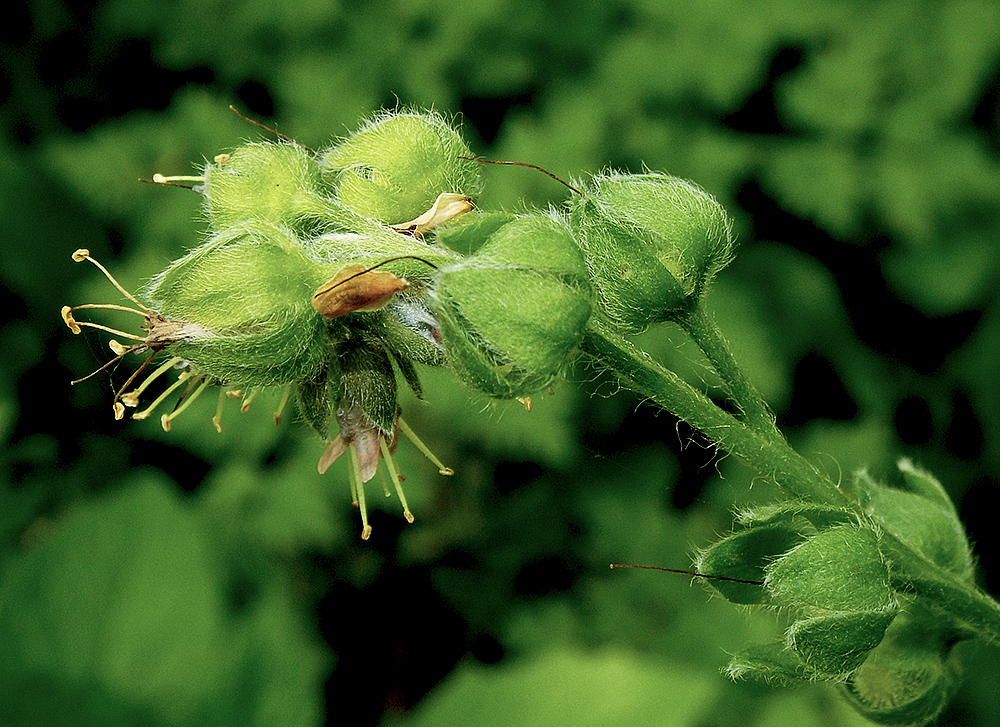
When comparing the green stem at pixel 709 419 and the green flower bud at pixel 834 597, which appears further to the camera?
→ the green stem at pixel 709 419

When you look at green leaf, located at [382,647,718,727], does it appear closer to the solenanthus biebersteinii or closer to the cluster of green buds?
the cluster of green buds

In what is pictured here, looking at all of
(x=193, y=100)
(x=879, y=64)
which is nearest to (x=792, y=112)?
(x=879, y=64)

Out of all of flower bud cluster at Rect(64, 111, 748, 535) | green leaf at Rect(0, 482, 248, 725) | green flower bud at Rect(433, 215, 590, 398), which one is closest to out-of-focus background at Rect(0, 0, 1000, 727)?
green leaf at Rect(0, 482, 248, 725)

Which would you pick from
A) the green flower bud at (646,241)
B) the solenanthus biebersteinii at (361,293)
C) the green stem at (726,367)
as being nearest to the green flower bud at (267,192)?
the solenanthus biebersteinii at (361,293)

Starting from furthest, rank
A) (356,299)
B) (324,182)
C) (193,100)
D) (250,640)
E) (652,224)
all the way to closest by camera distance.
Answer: (193,100) → (250,640) → (324,182) → (652,224) → (356,299)

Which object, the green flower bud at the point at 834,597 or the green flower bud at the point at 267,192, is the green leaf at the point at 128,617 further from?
the green flower bud at the point at 834,597

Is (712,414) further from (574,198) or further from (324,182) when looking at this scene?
(324,182)
